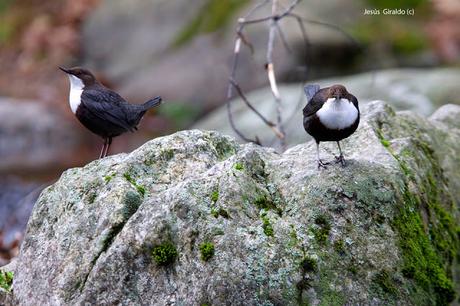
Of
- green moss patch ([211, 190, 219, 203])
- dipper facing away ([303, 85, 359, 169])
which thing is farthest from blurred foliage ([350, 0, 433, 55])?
green moss patch ([211, 190, 219, 203])

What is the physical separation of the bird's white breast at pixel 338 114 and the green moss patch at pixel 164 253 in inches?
47.8

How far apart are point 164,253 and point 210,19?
36.5 feet

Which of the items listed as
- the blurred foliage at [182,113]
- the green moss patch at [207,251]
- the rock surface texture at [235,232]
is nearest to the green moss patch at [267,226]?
the rock surface texture at [235,232]

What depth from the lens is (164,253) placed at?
11.0 ft

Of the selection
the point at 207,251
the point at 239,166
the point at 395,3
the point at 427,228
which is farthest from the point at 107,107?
the point at 395,3

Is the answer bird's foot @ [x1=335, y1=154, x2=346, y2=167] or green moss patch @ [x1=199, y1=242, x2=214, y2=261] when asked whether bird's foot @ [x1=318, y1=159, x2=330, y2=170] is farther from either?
green moss patch @ [x1=199, y1=242, x2=214, y2=261]

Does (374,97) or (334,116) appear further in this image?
(374,97)

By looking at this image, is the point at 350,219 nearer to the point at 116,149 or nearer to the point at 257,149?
the point at 257,149

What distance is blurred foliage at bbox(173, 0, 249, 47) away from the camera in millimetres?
13602

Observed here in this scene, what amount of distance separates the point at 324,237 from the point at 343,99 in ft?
2.95

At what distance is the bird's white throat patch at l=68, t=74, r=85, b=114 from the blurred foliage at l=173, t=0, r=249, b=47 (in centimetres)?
827

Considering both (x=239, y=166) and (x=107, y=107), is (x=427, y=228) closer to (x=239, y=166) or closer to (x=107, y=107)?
(x=239, y=166)

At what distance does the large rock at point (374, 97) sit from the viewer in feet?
28.5

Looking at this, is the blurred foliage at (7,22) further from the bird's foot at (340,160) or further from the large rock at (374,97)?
the bird's foot at (340,160)
